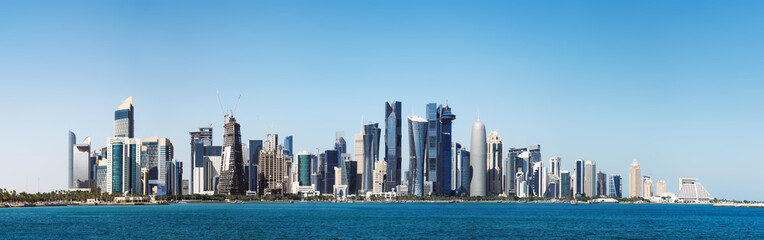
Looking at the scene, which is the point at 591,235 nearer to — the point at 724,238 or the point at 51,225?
the point at 724,238

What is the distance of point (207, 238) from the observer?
10481 cm

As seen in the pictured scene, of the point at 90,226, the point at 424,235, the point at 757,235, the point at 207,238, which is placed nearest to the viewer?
the point at 207,238

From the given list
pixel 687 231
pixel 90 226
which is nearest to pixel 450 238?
pixel 687 231

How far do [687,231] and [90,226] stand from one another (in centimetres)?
9873

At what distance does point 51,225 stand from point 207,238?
46565mm

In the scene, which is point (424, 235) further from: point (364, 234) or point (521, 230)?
point (521, 230)

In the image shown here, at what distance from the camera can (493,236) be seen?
112875 millimetres

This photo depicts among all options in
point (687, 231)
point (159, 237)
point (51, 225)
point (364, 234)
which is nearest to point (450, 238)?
point (364, 234)

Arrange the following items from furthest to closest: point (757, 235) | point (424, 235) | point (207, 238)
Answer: point (757, 235) → point (424, 235) → point (207, 238)

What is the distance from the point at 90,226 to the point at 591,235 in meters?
80.0

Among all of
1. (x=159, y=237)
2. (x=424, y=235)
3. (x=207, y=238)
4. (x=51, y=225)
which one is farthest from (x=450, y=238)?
(x=51, y=225)

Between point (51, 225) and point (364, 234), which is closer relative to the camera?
point (364, 234)

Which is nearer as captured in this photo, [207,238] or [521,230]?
[207,238]

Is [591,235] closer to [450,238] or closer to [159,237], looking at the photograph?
[450,238]
